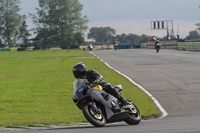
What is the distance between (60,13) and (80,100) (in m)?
121

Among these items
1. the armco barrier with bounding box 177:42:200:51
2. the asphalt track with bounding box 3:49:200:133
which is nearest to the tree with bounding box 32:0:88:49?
the armco barrier with bounding box 177:42:200:51

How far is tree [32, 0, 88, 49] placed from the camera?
12550 centimetres

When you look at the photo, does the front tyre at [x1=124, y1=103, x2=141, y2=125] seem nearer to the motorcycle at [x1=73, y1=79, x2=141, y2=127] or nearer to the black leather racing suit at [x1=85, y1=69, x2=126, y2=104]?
Answer: the motorcycle at [x1=73, y1=79, x2=141, y2=127]

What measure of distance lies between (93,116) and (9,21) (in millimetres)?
135319

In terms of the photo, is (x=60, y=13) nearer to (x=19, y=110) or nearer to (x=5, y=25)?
(x=5, y=25)

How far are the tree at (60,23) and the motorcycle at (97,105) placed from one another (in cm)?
11514

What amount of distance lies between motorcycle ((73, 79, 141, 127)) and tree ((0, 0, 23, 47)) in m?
131

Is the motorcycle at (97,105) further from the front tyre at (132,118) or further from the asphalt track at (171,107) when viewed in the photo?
the asphalt track at (171,107)

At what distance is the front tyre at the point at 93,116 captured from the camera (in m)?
8.90

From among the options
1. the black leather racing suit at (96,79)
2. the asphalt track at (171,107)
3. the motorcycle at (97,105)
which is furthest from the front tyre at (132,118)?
the black leather racing suit at (96,79)

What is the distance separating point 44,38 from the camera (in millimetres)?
128125

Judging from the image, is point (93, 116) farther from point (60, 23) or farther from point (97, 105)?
point (60, 23)

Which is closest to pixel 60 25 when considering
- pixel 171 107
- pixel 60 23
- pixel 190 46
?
pixel 60 23

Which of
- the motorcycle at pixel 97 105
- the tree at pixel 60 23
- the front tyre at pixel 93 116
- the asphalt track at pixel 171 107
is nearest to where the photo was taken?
the asphalt track at pixel 171 107
